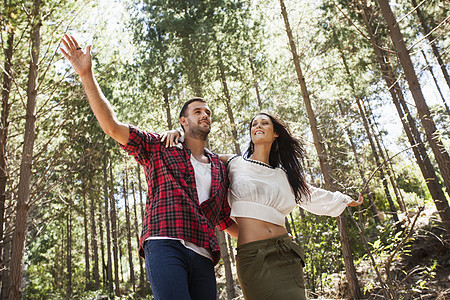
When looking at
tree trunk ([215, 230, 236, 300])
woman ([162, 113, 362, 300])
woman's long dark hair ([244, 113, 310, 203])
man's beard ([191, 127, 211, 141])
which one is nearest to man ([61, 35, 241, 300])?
man's beard ([191, 127, 211, 141])

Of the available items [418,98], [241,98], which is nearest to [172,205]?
[418,98]

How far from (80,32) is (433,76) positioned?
21.2 metres

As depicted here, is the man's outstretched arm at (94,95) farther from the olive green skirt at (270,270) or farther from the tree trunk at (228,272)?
the tree trunk at (228,272)

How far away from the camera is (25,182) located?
4.67 m

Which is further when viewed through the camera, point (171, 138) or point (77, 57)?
point (171, 138)

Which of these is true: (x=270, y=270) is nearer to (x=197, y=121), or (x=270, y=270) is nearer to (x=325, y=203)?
(x=325, y=203)

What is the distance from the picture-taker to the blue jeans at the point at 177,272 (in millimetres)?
1665

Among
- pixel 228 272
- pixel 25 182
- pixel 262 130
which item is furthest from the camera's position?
pixel 228 272

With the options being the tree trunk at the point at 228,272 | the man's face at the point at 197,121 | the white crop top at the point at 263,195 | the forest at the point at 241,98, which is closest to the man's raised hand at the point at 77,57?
the man's face at the point at 197,121

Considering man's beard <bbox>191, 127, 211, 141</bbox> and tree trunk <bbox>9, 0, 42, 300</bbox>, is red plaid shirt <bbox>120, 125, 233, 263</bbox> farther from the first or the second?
tree trunk <bbox>9, 0, 42, 300</bbox>

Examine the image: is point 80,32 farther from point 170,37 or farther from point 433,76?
point 433,76

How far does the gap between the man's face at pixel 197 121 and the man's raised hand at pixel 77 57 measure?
30.2 inches

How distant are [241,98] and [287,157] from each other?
7260 mm

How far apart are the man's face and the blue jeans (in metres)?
0.85
